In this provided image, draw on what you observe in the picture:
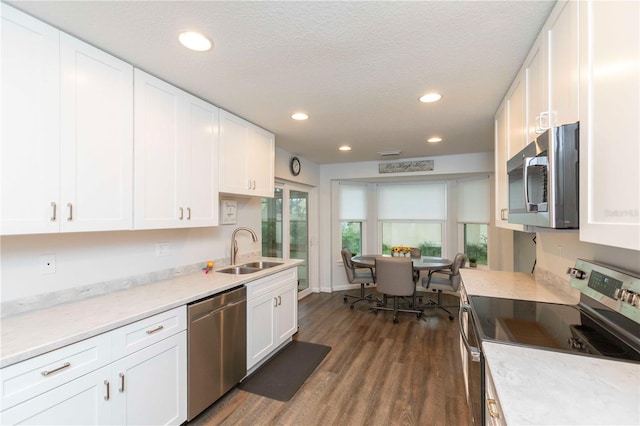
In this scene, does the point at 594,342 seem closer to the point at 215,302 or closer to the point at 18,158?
the point at 215,302

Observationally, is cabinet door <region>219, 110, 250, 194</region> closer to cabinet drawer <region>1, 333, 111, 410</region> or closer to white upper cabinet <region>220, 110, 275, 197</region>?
white upper cabinet <region>220, 110, 275, 197</region>

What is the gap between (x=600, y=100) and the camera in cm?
92

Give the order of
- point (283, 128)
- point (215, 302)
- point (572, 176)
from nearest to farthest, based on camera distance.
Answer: point (572, 176)
point (215, 302)
point (283, 128)

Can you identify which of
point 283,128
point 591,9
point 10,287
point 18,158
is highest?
point 283,128

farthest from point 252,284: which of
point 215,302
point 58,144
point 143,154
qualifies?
point 58,144

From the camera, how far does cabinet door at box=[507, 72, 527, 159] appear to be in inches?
67.5

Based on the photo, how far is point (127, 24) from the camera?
144 cm

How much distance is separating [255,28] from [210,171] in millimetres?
1295

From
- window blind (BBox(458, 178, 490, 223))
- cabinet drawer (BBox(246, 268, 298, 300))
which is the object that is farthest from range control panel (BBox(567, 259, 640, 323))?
window blind (BBox(458, 178, 490, 223))

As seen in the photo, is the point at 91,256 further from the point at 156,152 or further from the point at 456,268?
the point at 456,268

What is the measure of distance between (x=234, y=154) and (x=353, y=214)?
3397 millimetres

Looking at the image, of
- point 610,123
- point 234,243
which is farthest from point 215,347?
point 610,123

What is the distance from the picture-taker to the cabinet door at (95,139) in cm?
151

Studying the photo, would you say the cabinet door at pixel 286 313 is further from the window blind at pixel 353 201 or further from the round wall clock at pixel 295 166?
the window blind at pixel 353 201
